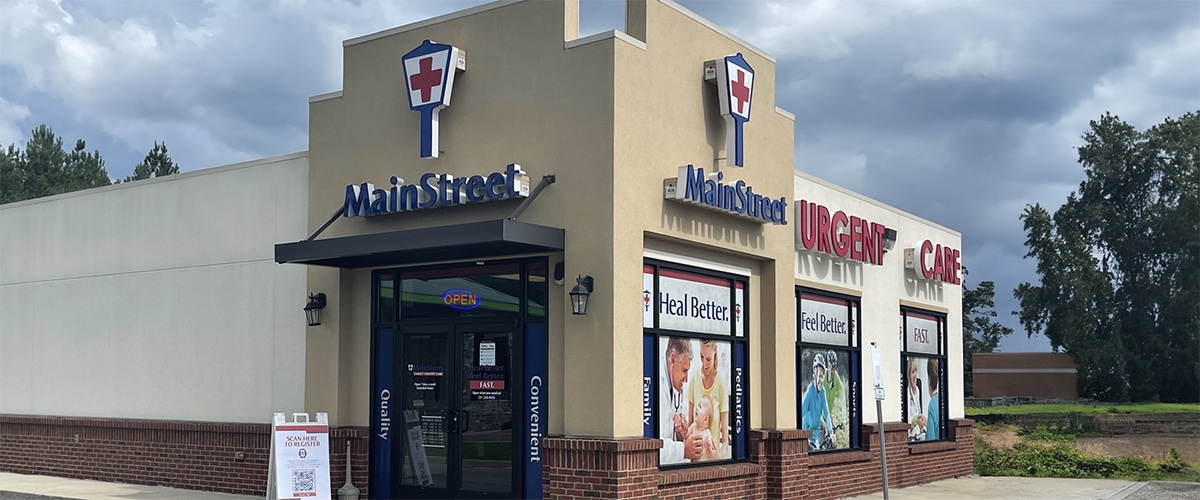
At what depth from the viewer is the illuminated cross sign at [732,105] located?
Answer: 1459 centimetres

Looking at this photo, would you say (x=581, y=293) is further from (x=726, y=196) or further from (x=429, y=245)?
(x=726, y=196)

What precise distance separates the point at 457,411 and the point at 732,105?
5139mm

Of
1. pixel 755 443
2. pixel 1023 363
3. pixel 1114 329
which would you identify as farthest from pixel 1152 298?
pixel 755 443

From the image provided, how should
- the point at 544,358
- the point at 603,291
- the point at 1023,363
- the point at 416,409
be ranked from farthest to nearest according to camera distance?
1. the point at 1023,363
2. the point at 416,409
3. the point at 544,358
4. the point at 603,291

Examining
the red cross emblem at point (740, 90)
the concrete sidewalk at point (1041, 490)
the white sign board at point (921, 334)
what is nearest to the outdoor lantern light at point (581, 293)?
the red cross emblem at point (740, 90)

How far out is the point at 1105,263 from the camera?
218 feet

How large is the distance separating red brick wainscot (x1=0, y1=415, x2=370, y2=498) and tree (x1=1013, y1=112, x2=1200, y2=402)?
56.5 metres

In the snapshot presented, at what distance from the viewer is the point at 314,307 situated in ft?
50.2

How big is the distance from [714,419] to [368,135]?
578 cm

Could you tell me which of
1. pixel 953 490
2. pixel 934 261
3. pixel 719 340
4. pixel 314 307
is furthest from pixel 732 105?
pixel 953 490

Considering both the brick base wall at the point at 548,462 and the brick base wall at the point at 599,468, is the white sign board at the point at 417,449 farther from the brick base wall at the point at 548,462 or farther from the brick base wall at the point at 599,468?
the brick base wall at the point at 599,468

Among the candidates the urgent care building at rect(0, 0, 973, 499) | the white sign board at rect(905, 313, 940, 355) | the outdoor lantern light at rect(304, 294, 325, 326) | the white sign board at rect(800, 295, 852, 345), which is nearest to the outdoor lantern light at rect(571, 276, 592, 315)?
the urgent care building at rect(0, 0, 973, 499)

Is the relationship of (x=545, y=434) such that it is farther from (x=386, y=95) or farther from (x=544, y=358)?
(x=386, y=95)

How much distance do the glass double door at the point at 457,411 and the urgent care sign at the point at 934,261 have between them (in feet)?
32.8
